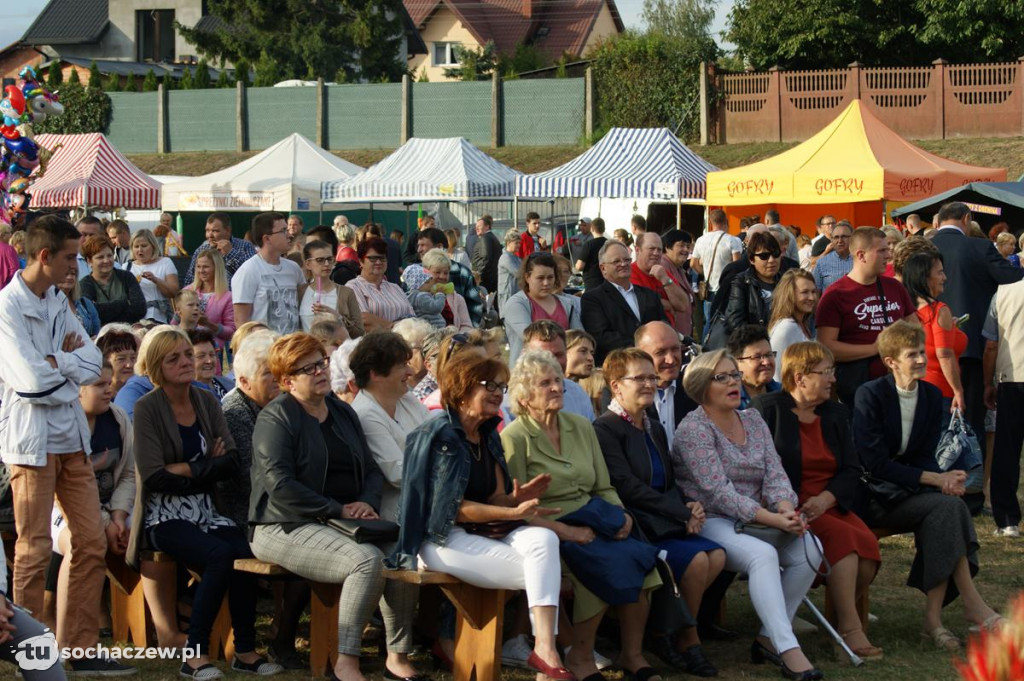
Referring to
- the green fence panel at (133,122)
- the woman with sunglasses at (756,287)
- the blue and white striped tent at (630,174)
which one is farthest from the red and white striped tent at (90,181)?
the green fence panel at (133,122)

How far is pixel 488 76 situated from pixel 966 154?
25284 mm

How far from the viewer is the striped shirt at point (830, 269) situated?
1023 cm

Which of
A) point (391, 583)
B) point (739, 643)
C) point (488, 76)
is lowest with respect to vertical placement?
point (739, 643)

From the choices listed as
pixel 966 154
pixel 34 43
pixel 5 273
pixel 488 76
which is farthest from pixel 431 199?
pixel 34 43

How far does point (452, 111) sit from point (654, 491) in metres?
30.1

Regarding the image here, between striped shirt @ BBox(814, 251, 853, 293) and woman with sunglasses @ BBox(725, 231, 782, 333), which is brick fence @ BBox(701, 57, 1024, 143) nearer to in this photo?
striped shirt @ BBox(814, 251, 853, 293)

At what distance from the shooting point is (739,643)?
226 inches

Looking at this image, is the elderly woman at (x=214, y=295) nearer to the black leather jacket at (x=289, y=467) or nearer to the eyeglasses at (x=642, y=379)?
the black leather jacket at (x=289, y=467)

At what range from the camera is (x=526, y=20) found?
196 ft

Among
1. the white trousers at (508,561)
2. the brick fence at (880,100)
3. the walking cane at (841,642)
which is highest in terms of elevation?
the brick fence at (880,100)

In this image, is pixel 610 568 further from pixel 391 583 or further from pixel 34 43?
pixel 34 43

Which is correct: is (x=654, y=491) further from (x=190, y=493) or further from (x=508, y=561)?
(x=190, y=493)

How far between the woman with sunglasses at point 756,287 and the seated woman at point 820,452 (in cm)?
211

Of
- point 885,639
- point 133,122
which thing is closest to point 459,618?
point 885,639
